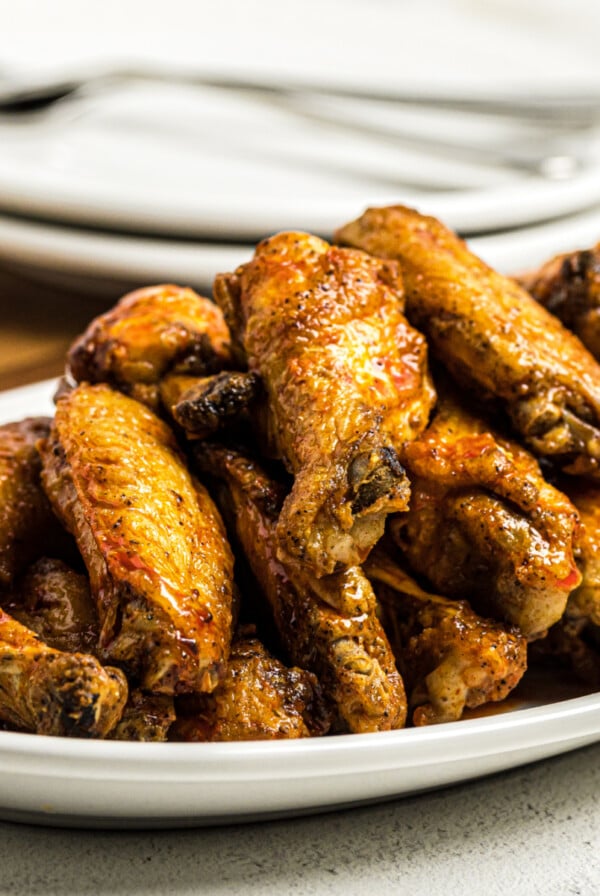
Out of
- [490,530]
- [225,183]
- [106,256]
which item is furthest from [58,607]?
[225,183]

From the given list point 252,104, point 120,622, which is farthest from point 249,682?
point 252,104

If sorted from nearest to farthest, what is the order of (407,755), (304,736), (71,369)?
1. (407,755)
2. (304,736)
3. (71,369)

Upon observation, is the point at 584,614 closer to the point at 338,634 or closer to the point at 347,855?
the point at 338,634

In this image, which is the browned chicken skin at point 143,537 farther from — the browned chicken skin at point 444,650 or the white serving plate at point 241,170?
the white serving plate at point 241,170

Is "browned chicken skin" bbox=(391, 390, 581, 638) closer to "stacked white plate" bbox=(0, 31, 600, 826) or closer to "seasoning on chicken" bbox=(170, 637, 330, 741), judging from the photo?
"stacked white plate" bbox=(0, 31, 600, 826)

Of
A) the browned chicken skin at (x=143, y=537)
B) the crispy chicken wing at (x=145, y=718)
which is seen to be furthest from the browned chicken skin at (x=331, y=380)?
the crispy chicken wing at (x=145, y=718)

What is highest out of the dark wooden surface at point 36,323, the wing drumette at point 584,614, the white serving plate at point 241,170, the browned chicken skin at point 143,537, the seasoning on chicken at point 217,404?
the seasoning on chicken at point 217,404

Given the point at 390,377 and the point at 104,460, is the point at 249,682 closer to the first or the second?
the point at 104,460
